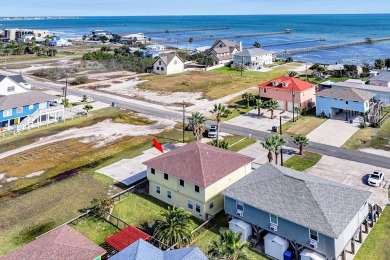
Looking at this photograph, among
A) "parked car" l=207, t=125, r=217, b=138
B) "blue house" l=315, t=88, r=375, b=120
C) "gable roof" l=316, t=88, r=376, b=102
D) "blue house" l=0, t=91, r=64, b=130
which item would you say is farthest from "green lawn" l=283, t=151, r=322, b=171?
"blue house" l=0, t=91, r=64, b=130

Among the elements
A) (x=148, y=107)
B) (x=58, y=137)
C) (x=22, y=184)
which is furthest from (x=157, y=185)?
(x=148, y=107)

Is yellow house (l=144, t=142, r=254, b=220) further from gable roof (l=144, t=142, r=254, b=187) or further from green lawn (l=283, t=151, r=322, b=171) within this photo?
green lawn (l=283, t=151, r=322, b=171)

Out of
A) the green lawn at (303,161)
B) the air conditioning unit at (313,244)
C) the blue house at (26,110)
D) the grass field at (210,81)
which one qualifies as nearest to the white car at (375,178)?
the green lawn at (303,161)

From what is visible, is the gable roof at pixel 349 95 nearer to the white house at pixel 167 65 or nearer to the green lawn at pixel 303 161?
the green lawn at pixel 303 161

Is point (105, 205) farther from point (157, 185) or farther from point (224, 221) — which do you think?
point (224, 221)

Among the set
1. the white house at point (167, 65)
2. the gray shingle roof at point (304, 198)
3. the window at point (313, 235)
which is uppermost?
the white house at point (167, 65)

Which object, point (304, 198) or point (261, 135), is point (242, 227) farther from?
point (261, 135)
